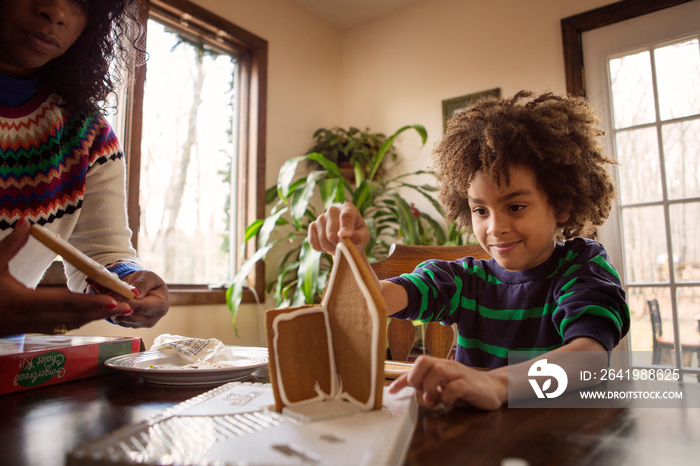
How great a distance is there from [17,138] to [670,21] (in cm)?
278

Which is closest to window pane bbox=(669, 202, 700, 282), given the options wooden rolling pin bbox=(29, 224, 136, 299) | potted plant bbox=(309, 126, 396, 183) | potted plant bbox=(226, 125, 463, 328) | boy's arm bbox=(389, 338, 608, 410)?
potted plant bbox=(226, 125, 463, 328)

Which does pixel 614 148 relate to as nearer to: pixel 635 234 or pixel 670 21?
pixel 635 234

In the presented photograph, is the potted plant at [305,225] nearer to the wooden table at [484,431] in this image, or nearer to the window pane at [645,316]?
the window pane at [645,316]

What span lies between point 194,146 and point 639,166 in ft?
7.69

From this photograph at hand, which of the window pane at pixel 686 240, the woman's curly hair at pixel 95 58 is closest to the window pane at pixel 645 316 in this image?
the window pane at pixel 686 240

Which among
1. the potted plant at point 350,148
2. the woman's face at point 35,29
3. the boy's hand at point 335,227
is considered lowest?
the boy's hand at point 335,227

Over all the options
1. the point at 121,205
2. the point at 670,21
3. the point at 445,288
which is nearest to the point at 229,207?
the point at 121,205

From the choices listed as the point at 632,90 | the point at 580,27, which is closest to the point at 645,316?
the point at 632,90

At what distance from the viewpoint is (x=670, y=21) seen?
7.59 ft

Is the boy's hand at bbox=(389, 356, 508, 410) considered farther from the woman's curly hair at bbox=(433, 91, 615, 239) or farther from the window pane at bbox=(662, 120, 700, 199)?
the window pane at bbox=(662, 120, 700, 199)

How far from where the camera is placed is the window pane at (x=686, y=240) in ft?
7.27

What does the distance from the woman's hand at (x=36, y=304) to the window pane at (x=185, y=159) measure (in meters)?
1.81

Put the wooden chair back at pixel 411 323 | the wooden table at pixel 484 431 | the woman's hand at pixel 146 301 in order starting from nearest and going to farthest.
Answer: the wooden table at pixel 484 431 < the woman's hand at pixel 146 301 < the wooden chair back at pixel 411 323

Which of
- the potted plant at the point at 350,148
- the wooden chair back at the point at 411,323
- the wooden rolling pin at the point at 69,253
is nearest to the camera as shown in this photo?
the wooden rolling pin at the point at 69,253
